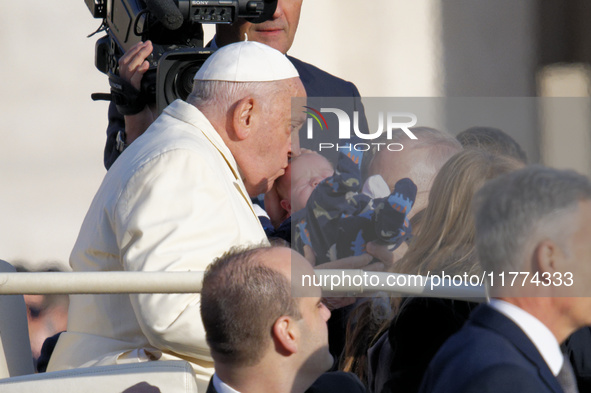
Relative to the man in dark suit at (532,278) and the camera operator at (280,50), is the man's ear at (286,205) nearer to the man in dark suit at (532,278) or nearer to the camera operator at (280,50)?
the camera operator at (280,50)

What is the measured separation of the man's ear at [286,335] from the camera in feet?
5.14

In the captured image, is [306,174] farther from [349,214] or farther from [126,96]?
[126,96]

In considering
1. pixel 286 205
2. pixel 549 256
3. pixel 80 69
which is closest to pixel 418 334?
pixel 549 256

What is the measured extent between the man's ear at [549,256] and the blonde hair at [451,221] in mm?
389

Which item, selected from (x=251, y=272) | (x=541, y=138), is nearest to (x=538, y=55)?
(x=541, y=138)

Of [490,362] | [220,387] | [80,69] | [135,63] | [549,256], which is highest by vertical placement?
[135,63]

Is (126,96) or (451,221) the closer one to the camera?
(451,221)

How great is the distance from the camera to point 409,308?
192 centimetres

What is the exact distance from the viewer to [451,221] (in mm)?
1904

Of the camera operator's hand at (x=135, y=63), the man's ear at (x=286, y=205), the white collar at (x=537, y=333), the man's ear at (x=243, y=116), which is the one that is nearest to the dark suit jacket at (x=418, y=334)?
the white collar at (x=537, y=333)

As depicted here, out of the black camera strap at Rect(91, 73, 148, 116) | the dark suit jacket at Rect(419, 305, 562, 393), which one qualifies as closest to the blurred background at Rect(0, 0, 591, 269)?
the black camera strap at Rect(91, 73, 148, 116)

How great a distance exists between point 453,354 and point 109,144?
5.84 ft

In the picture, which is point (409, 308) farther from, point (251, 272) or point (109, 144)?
point (109, 144)

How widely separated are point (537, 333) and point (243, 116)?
104 cm
